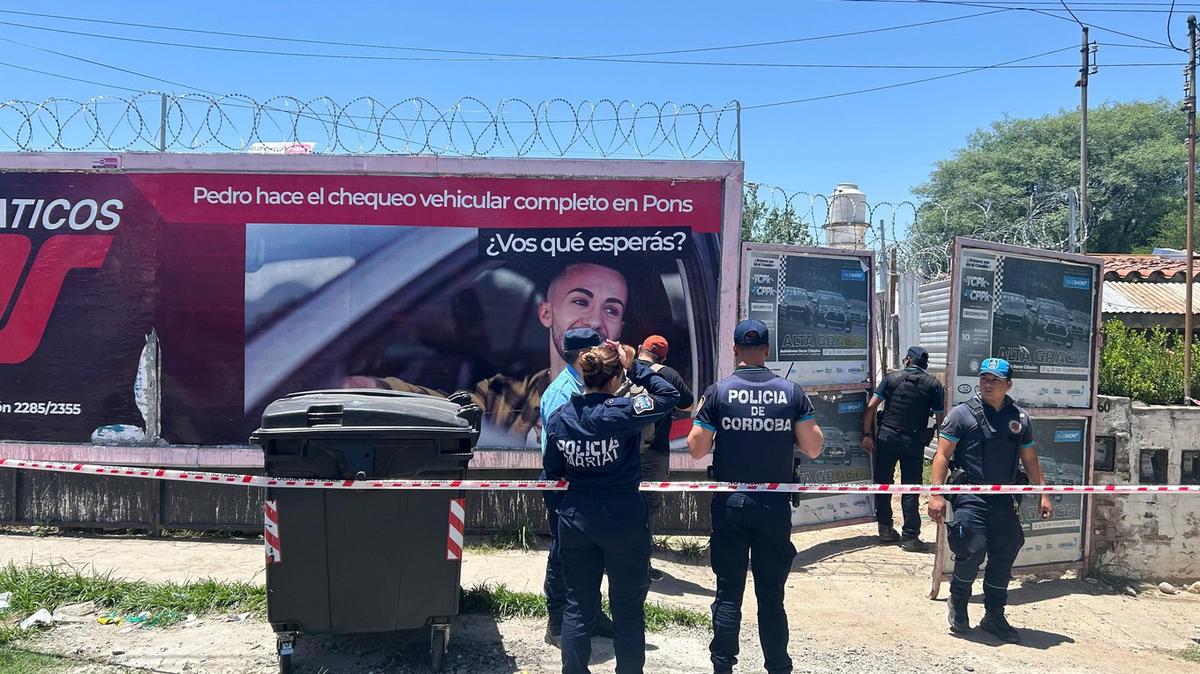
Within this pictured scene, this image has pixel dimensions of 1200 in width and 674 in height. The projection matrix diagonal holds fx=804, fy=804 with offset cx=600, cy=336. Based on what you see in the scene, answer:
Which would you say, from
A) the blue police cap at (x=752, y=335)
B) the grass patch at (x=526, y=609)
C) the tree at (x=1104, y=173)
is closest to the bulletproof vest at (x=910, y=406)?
the grass patch at (x=526, y=609)

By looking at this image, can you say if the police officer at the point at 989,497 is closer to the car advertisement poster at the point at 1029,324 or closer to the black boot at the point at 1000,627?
the black boot at the point at 1000,627

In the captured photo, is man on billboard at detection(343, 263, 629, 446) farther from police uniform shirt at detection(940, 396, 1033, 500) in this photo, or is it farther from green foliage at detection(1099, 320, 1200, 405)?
green foliage at detection(1099, 320, 1200, 405)

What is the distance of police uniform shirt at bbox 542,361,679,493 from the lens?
3498 mm

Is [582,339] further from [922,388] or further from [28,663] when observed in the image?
[922,388]

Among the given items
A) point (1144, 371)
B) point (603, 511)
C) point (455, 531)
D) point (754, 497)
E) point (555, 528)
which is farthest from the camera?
point (1144, 371)

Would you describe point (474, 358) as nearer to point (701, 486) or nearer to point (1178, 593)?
point (701, 486)

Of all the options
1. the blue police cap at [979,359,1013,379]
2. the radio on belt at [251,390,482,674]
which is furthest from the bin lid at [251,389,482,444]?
the blue police cap at [979,359,1013,379]

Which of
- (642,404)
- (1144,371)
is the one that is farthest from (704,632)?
(1144,371)

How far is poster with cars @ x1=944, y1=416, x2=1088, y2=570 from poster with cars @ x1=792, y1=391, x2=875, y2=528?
1328 mm

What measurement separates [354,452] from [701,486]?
1719mm

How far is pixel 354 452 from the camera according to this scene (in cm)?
382

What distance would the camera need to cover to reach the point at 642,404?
11.6 ft

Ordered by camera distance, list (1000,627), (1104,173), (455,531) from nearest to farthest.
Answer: (455,531) → (1000,627) → (1104,173)

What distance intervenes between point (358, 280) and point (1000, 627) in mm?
5199
